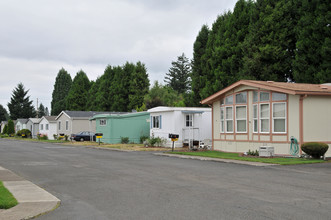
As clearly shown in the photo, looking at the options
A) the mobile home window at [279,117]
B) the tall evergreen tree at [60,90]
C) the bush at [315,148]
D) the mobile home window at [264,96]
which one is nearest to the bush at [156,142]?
the mobile home window at [264,96]

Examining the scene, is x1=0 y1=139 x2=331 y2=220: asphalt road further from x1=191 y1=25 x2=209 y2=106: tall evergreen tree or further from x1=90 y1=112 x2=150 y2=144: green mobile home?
x1=191 y1=25 x2=209 y2=106: tall evergreen tree

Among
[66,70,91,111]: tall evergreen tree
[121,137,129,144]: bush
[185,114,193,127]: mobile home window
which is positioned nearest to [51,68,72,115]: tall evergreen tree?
[66,70,91,111]: tall evergreen tree

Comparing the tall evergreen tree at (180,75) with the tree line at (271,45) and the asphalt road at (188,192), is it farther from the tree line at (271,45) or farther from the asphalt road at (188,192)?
the asphalt road at (188,192)

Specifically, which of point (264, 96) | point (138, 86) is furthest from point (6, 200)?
point (138, 86)

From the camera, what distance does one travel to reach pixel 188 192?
32.5 feet

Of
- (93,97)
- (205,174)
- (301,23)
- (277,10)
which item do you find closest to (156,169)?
(205,174)

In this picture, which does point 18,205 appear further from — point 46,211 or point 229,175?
point 229,175

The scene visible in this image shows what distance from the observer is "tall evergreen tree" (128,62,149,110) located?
211 ft

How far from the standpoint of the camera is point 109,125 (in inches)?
1548

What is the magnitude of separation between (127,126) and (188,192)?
29.9 m

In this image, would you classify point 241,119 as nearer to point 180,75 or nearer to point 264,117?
point 264,117

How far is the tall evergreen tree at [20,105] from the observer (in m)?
107

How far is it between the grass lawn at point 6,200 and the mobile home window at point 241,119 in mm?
15776

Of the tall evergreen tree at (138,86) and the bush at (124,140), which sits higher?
the tall evergreen tree at (138,86)
